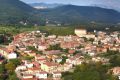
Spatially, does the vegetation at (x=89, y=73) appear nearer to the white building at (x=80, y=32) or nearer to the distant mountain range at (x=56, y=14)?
the white building at (x=80, y=32)

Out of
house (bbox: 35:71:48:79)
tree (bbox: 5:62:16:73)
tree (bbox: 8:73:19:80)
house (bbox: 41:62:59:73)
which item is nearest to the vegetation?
house (bbox: 35:71:48:79)

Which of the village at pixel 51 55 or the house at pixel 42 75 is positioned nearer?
the house at pixel 42 75

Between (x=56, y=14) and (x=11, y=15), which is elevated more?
(x=11, y=15)

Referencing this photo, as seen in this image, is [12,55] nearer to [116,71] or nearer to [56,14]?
[116,71]

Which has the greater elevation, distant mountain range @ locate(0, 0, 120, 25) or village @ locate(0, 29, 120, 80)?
village @ locate(0, 29, 120, 80)

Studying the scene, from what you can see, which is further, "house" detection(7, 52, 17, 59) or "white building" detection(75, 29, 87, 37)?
"white building" detection(75, 29, 87, 37)

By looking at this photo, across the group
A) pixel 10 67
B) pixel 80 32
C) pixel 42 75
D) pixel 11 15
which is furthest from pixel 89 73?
pixel 11 15

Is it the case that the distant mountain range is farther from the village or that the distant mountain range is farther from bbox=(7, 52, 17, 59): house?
bbox=(7, 52, 17, 59): house

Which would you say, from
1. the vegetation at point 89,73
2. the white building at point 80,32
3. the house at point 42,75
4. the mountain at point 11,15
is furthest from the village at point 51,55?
the mountain at point 11,15

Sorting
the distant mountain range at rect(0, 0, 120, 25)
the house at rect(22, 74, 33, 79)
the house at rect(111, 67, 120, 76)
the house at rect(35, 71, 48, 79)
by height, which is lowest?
the distant mountain range at rect(0, 0, 120, 25)

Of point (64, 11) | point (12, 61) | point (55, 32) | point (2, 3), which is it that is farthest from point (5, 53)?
point (64, 11)
